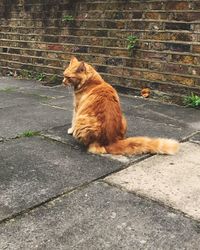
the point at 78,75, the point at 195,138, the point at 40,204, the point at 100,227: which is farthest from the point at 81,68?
the point at 100,227

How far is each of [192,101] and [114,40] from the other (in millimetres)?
1863

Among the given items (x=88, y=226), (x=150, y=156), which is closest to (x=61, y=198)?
(x=88, y=226)

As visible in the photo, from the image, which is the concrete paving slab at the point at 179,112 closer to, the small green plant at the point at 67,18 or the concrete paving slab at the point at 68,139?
the concrete paving slab at the point at 68,139

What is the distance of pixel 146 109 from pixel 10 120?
6.71 ft

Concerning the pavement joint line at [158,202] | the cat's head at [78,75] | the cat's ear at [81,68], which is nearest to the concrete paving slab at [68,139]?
the pavement joint line at [158,202]

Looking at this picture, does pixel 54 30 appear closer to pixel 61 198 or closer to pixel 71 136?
pixel 71 136

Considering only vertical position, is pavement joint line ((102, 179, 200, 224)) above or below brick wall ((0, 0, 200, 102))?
below

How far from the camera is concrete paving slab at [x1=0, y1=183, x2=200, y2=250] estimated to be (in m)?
2.54

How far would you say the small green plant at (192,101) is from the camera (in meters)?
6.07

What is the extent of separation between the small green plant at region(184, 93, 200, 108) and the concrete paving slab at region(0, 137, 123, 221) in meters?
2.51

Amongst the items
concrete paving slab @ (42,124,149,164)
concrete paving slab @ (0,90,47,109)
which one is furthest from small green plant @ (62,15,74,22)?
concrete paving slab @ (42,124,149,164)

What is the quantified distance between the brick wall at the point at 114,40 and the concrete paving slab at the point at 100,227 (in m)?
3.54

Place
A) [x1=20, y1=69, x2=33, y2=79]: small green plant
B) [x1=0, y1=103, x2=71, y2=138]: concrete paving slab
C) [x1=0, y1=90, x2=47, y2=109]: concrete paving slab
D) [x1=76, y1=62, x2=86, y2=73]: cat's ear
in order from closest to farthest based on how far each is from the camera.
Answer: [x1=76, y1=62, x2=86, y2=73]: cat's ear
[x1=0, y1=103, x2=71, y2=138]: concrete paving slab
[x1=0, y1=90, x2=47, y2=109]: concrete paving slab
[x1=20, y1=69, x2=33, y2=79]: small green plant

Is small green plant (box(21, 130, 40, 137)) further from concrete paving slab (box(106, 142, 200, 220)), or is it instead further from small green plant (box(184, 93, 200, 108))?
small green plant (box(184, 93, 200, 108))
